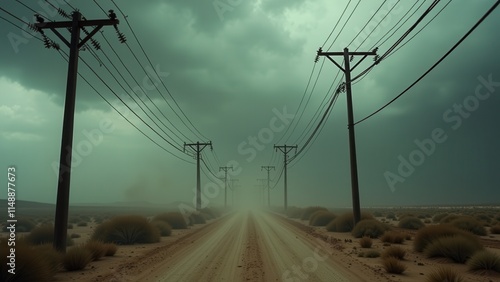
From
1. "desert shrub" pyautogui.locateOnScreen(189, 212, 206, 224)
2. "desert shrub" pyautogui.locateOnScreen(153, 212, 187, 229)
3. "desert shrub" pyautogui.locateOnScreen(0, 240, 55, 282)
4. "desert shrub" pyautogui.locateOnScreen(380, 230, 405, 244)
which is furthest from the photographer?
"desert shrub" pyautogui.locateOnScreen(189, 212, 206, 224)

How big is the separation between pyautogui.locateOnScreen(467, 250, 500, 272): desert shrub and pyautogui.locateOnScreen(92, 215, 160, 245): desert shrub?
18592mm

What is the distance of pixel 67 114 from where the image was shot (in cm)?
1631

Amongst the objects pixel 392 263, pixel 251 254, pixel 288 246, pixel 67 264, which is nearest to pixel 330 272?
pixel 392 263

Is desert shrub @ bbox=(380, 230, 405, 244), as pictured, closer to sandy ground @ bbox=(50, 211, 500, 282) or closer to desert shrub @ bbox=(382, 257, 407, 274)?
sandy ground @ bbox=(50, 211, 500, 282)

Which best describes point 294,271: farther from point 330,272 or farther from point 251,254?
point 251,254

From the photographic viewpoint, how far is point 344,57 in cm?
3022

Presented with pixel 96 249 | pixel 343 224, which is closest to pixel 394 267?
Answer: pixel 96 249

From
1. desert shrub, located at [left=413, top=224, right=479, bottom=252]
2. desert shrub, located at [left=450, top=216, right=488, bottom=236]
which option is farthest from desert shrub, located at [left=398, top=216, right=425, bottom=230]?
desert shrub, located at [left=413, top=224, right=479, bottom=252]

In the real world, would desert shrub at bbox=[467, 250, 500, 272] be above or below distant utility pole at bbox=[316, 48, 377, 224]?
below

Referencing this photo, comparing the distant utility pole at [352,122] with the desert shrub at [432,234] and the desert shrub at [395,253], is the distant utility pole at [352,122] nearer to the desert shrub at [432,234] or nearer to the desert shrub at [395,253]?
the desert shrub at [432,234]

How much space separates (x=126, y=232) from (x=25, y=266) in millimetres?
14080

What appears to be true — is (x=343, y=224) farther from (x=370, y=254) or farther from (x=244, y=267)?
(x=244, y=267)

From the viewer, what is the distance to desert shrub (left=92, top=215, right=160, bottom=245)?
2386 centimetres

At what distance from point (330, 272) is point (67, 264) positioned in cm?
942
